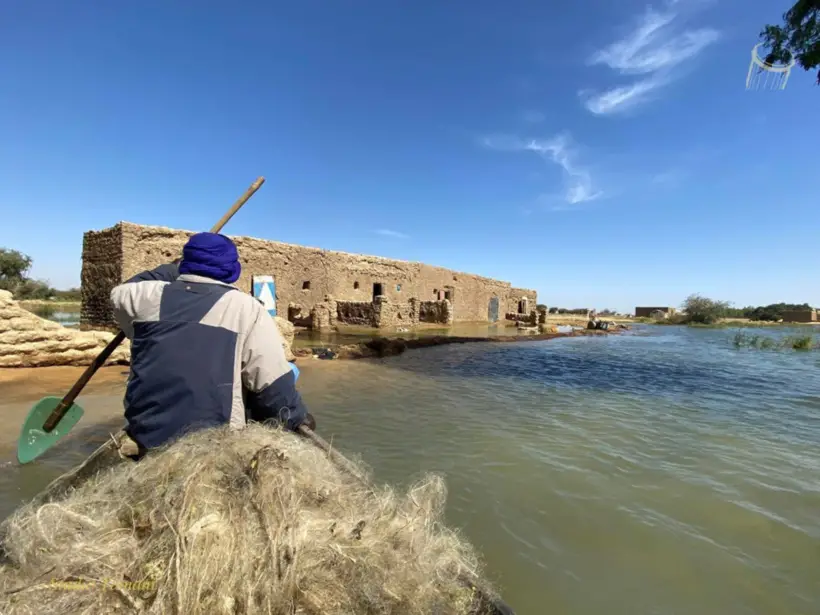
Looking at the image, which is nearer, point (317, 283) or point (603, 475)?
point (603, 475)

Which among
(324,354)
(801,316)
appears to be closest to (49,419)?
(324,354)

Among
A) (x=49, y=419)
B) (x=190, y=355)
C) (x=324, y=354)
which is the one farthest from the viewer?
(x=324, y=354)

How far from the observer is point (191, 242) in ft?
7.09

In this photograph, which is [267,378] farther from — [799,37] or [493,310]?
[493,310]

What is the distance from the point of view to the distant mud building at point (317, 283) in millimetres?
12539

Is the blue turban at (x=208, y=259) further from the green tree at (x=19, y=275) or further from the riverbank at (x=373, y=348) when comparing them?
the green tree at (x=19, y=275)

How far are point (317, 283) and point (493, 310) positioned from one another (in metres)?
15.3

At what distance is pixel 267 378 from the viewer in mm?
2068

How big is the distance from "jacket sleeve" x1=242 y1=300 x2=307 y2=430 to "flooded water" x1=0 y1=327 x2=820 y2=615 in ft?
5.26

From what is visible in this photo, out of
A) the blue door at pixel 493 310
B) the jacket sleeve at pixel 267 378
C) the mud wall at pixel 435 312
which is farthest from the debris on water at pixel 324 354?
the blue door at pixel 493 310

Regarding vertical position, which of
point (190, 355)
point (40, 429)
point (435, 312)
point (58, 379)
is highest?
point (435, 312)

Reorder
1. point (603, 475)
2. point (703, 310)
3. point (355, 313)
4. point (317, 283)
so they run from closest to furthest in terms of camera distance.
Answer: point (603, 475), point (317, 283), point (355, 313), point (703, 310)

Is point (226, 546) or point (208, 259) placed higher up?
point (208, 259)

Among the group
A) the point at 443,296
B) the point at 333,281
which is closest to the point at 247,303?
the point at 333,281
